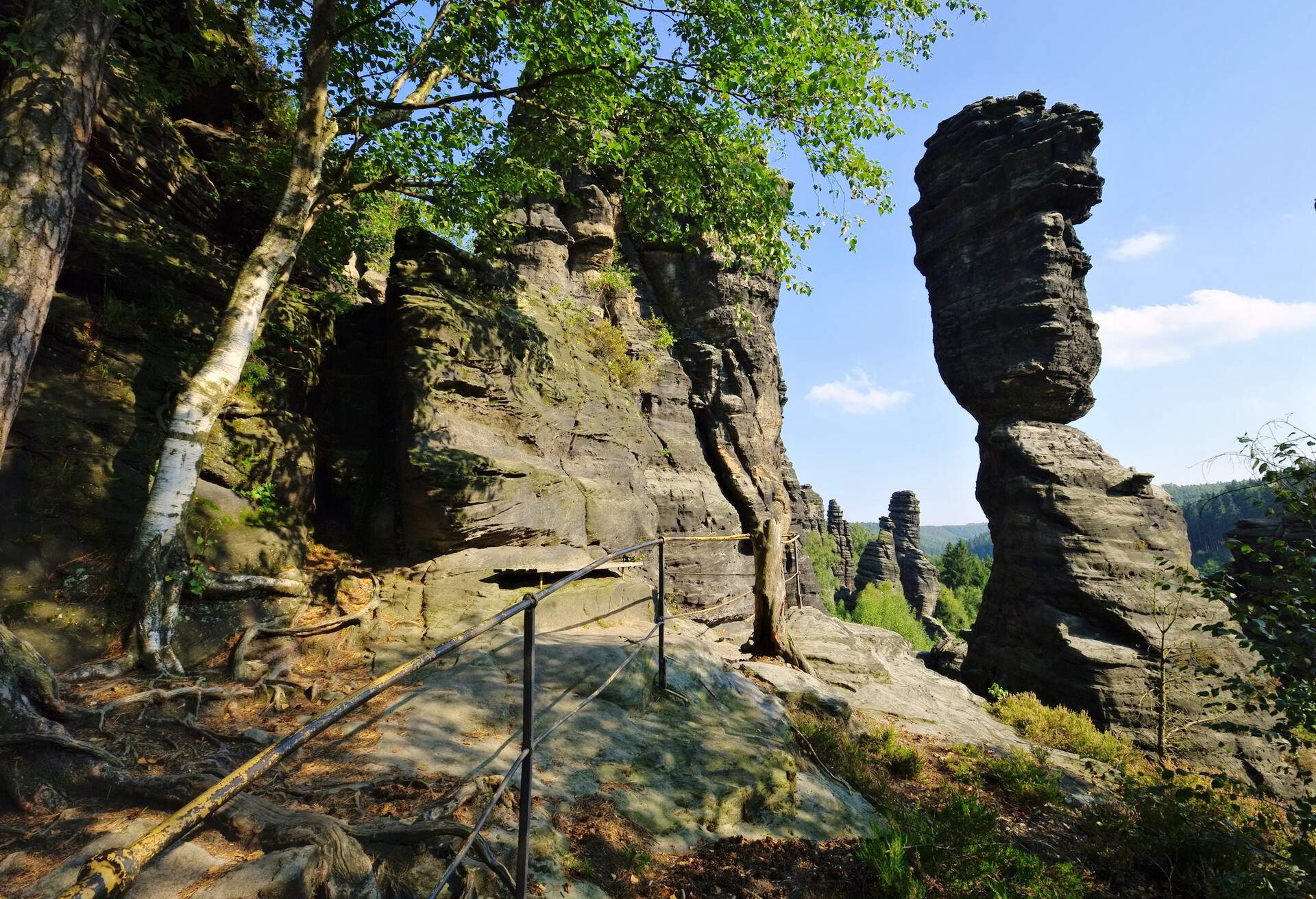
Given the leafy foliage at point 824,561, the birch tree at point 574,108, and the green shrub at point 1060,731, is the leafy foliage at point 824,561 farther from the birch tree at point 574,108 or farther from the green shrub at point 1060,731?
the birch tree at point 574,108

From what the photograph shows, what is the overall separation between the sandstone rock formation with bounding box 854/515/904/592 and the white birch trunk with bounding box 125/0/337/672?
217ft

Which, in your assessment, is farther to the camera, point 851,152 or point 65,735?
point 851,152

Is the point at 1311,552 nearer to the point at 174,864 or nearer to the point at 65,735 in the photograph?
the point at 174,864

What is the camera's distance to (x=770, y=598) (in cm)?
910

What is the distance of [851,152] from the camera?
922 cm

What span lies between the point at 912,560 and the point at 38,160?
77.6 meters

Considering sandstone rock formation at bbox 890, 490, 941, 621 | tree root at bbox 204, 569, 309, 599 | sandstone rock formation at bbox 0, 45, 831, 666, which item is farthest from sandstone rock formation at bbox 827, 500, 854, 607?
tree root at bbox 204, 569, 309, 599

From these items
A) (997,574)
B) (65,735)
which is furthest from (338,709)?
(997,574)

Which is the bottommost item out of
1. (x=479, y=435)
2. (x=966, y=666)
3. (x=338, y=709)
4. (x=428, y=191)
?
(x=966, y=666)

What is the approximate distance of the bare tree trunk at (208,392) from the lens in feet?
17.7

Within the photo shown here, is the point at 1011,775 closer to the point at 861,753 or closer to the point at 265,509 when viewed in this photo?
the point at 861,753

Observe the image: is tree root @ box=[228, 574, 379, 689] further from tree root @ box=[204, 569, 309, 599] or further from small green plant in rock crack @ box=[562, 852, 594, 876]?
small green plant in rock crack @ box=[562, 852, 594, 876]

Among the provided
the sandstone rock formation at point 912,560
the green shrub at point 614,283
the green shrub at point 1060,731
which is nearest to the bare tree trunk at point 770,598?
the green shrub at point 1060,731

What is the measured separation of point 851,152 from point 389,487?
9.50 meters
